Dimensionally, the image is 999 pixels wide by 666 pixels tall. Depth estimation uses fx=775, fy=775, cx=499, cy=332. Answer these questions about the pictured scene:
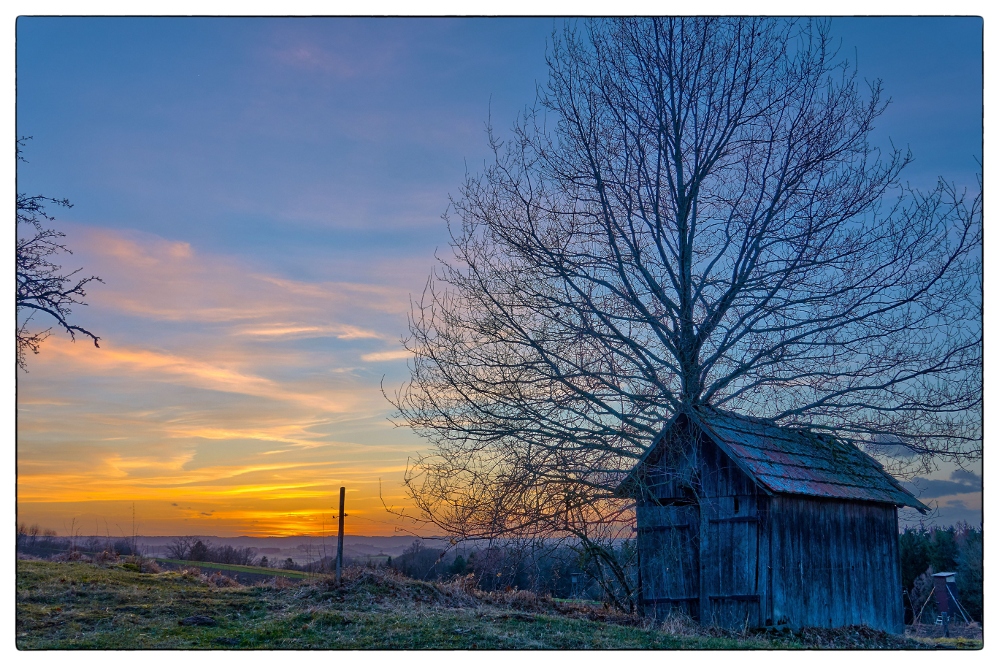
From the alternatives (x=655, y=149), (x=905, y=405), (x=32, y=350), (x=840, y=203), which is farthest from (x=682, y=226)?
(x=32, y=350)

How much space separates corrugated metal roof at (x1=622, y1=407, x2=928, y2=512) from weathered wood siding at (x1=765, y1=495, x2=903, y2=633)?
0.32 metres

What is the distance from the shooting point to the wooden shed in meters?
13.4

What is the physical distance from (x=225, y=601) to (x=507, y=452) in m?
6.22

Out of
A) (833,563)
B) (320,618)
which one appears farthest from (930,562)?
(320,618)

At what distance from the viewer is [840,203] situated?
42.1 ft

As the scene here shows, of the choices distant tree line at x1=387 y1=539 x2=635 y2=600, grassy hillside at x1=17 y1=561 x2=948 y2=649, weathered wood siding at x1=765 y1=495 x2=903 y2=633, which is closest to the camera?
grassy hillside at x1=17 y1=561 x2=948 y2=649

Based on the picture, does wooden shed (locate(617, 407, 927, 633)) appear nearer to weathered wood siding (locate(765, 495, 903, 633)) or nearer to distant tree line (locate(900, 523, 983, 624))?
weathered wood siding (locate(765, 495, 903, 633))

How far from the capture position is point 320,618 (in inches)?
469

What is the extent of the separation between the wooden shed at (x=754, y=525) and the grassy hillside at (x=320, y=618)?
0.79 metres

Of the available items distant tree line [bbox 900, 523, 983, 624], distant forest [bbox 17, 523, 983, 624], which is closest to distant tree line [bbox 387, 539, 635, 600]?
distant forest [bbox 17, 523, 983, 624]

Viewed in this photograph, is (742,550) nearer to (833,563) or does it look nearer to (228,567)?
(833,563)

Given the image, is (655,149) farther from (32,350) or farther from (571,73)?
(32,350)

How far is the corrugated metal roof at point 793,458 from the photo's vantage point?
43.9ft

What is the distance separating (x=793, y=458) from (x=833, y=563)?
2.09 metres
